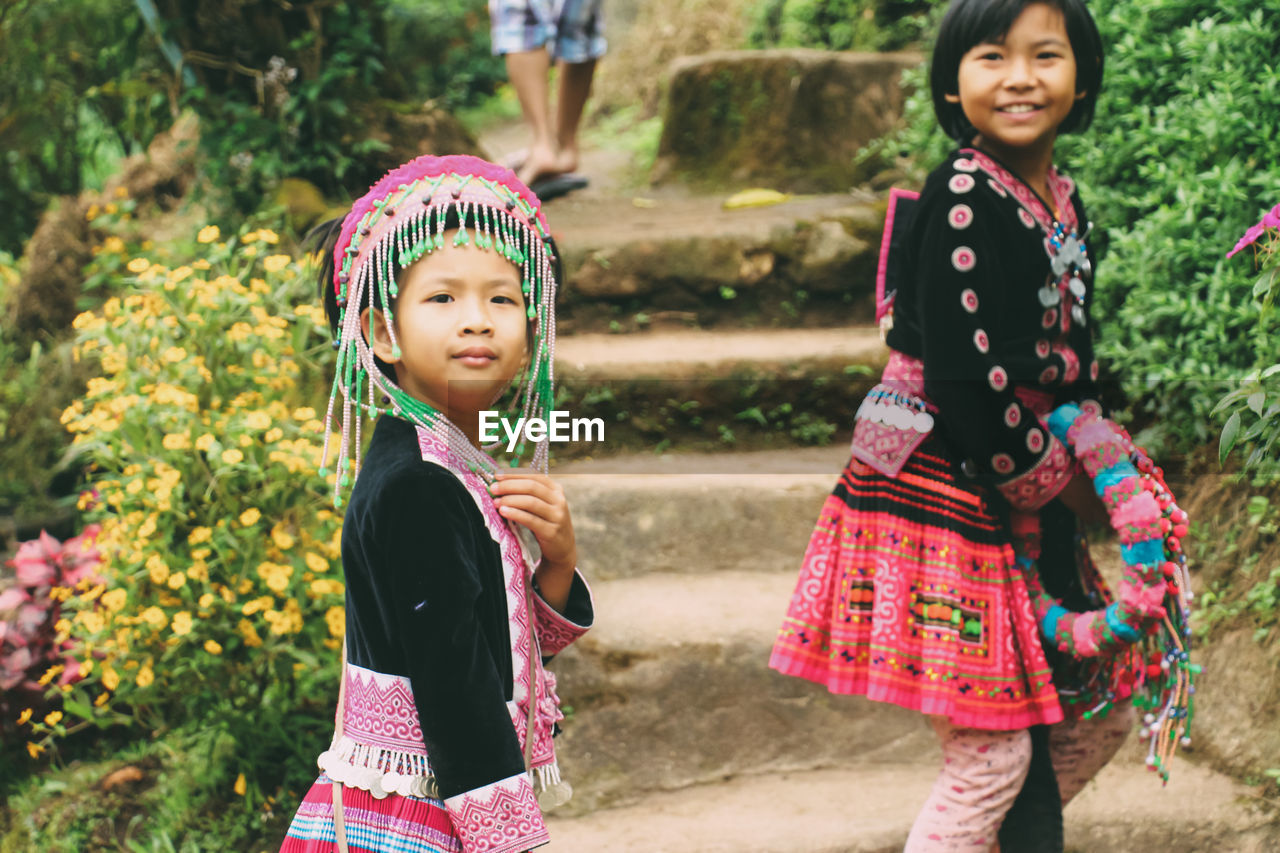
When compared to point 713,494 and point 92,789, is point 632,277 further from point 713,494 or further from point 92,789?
point 92,789

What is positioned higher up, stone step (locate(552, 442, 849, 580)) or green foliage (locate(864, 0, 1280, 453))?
green foliage (locate(864, 0, 1280, 453))

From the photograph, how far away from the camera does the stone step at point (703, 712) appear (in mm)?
3018

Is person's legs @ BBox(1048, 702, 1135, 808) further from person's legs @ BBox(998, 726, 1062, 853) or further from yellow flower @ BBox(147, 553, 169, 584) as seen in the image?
yellow flower @ BBox(147, 553, 169, 584)

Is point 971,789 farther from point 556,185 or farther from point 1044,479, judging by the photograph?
point 556,185

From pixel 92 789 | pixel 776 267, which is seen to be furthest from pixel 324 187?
pixel 92 789

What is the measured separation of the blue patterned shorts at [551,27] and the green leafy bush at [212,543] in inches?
97.7

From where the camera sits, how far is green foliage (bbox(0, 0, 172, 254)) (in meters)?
4.71

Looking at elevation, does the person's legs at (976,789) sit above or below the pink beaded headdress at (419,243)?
below

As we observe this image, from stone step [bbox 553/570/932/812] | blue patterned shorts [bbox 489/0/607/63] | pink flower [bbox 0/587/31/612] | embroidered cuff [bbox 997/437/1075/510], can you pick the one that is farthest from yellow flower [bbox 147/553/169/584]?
blue patterned shorts [bbox 489/0/607/63]

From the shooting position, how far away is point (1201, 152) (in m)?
3.26

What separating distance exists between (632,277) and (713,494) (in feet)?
3.94

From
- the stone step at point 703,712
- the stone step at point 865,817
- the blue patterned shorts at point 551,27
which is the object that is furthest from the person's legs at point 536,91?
the stone step at point 865,817

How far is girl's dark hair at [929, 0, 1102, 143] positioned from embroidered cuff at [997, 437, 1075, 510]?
2.11ft

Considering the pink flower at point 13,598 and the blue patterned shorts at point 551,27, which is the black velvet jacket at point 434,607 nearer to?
the pink flower at point 13,598
